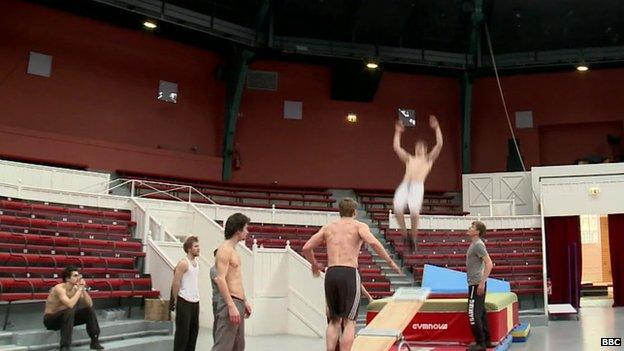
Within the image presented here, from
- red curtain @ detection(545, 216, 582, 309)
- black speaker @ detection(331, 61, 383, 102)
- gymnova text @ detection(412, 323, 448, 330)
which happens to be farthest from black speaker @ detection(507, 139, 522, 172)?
gymnova text @ detection(412, 323, 448, 330)

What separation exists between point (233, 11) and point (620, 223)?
492 inches

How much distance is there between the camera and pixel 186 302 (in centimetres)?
564

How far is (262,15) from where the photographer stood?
51.4 ft

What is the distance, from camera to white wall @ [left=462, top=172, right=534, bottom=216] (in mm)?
16688

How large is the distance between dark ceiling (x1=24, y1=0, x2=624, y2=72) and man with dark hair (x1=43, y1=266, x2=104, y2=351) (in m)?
10.8

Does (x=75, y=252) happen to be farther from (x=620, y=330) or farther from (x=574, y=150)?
(x=574, y=150)

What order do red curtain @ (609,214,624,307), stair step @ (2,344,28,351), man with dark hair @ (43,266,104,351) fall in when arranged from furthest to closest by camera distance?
red curtain @ (609,214,624,307) < man with dark hair @ (43,266,104,351) < stair step @ (2,344,28,351)

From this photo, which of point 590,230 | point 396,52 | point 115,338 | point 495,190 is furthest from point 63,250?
point 590,230

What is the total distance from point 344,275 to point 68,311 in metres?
3.56

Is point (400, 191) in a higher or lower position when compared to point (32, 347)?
higher

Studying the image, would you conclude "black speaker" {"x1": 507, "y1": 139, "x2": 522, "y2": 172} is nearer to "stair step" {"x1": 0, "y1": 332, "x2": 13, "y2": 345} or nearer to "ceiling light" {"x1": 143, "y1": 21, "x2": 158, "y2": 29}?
"ceiling light" {"x1": 143, "y1": 21, "x2": 158, "y2": 29}

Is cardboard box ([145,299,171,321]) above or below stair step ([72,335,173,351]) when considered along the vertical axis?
above

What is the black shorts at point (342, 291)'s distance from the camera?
167 inches

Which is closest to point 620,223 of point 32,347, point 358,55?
point 358,55
